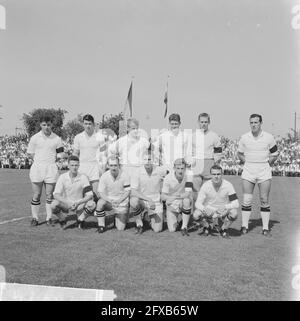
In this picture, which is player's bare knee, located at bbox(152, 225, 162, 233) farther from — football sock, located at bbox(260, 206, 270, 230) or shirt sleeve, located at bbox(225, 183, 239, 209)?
football sock, located at bbox(260, 206, 270, 230)

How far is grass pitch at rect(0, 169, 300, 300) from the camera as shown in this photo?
12.7ft

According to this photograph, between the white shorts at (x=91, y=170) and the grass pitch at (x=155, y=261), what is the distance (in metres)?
0.94

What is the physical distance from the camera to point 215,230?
6.83 m

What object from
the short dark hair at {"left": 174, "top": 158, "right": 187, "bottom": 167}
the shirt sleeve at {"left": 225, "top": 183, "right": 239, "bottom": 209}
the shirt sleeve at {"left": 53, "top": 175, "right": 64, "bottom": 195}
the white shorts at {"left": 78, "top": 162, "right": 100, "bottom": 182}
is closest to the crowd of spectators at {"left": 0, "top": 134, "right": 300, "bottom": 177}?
the white shorts at {"left": 78, "top": 162, "right": 100, "bottom": 182}

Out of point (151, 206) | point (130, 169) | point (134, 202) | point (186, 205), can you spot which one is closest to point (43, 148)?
point (130, 169)

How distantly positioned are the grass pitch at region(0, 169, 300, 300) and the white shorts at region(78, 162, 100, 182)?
0.94 metres

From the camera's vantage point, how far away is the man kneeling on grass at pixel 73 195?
22.4 feet

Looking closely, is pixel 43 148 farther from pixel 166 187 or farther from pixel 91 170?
pixel 166 187

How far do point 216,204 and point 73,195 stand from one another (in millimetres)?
2551

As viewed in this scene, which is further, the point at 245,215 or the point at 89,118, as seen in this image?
the point at 89,118

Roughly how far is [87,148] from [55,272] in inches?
138

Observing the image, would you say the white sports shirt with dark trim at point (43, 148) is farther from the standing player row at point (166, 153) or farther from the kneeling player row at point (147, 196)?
the kneeling player row at point (147, 196)

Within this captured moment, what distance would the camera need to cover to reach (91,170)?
7527mm
